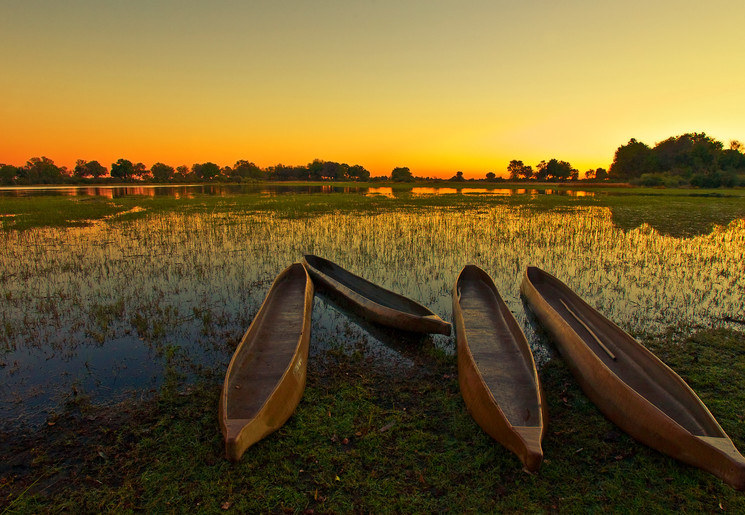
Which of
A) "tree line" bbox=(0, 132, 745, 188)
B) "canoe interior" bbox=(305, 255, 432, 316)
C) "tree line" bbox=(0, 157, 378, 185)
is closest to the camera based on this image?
"canoe interior" bbox=(305, 255, 432, 316)

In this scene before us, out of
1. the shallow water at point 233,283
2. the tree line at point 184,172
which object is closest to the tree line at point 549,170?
the tree line at point 184,172

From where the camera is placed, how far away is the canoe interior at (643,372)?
368 centimetres

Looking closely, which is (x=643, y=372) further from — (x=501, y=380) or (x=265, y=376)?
(x=265, y=376)

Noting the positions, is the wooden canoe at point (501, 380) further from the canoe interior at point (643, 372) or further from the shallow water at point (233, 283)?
the canoe interior at point (643, 372)

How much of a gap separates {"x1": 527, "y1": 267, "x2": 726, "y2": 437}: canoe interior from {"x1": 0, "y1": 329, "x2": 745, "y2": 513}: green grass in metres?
0.57

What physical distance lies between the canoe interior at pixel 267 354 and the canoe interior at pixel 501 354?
2.89m

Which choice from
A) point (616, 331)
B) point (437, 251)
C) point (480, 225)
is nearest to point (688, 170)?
point (480, 225)

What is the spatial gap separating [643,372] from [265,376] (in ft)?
17.3

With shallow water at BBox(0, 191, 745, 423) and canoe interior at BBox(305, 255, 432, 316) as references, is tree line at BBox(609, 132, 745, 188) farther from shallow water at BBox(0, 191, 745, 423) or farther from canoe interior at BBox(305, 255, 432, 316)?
canoe interior at BBox(305, 255, 432, 316)

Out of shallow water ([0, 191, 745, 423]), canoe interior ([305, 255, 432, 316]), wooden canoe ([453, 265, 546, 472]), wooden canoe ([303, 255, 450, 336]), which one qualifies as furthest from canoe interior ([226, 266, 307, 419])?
wooden canoe ([453, 265, 546, 472])


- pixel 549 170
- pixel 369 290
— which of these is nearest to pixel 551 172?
pixel 549 170

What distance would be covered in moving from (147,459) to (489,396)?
3.75 m

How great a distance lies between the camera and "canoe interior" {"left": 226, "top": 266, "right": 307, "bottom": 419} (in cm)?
427

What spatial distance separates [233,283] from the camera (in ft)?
30.9
